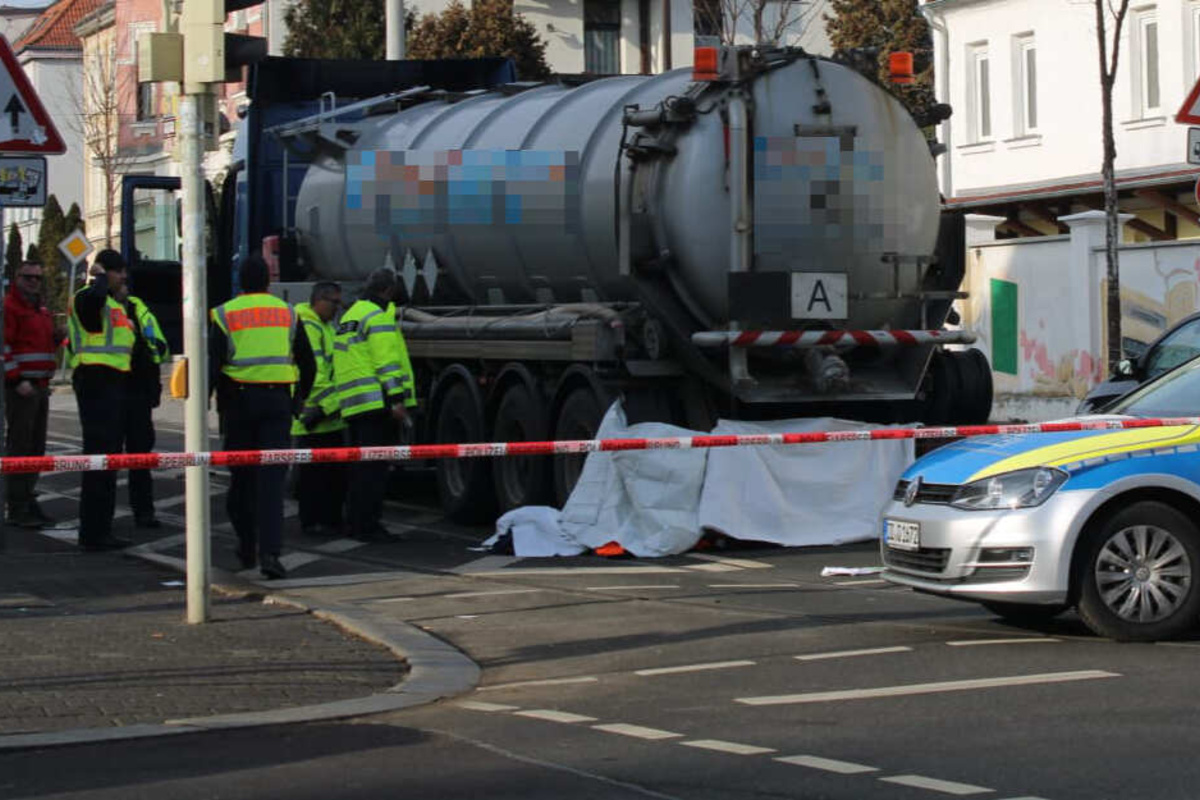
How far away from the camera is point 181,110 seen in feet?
35.4

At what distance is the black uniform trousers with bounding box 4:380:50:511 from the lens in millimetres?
16375

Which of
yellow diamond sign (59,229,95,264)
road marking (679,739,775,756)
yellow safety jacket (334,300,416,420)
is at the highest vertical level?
yellow diamond sign (59,229,95,264)

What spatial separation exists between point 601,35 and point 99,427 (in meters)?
41.9

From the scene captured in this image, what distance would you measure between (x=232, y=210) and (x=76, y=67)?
58.6 meters

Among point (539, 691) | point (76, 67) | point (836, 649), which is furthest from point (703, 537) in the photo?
point (76, 67)

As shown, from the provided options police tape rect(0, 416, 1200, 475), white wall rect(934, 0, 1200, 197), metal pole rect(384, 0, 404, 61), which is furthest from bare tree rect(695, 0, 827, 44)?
police tape rect(0, 416, 1200, 475)

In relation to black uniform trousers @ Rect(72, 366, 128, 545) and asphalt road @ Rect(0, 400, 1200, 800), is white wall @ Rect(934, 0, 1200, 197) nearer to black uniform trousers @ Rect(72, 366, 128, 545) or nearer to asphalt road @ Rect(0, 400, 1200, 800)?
black uniform trousers @ Rect(72, 366, 128, 545)

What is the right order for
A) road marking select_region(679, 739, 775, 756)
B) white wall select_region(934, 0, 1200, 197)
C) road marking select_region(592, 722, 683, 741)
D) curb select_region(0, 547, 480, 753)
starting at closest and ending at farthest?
road marking select_region(679, 739, 775, 756) < road marking select_region(592, 722, 683, 741) < curb select_region(0, 547, 480, 753) < white wall select_region(934, 0, 1200, 197)

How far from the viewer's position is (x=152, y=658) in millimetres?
9609

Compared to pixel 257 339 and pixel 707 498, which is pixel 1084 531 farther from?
pixel 257 339

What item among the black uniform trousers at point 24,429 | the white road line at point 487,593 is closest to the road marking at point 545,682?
the white road line at point 487,593

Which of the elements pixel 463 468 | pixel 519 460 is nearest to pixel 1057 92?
pixel 463 468

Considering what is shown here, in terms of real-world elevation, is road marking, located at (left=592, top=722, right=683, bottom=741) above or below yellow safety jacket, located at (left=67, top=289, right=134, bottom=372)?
below

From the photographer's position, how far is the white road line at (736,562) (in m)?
13.6
